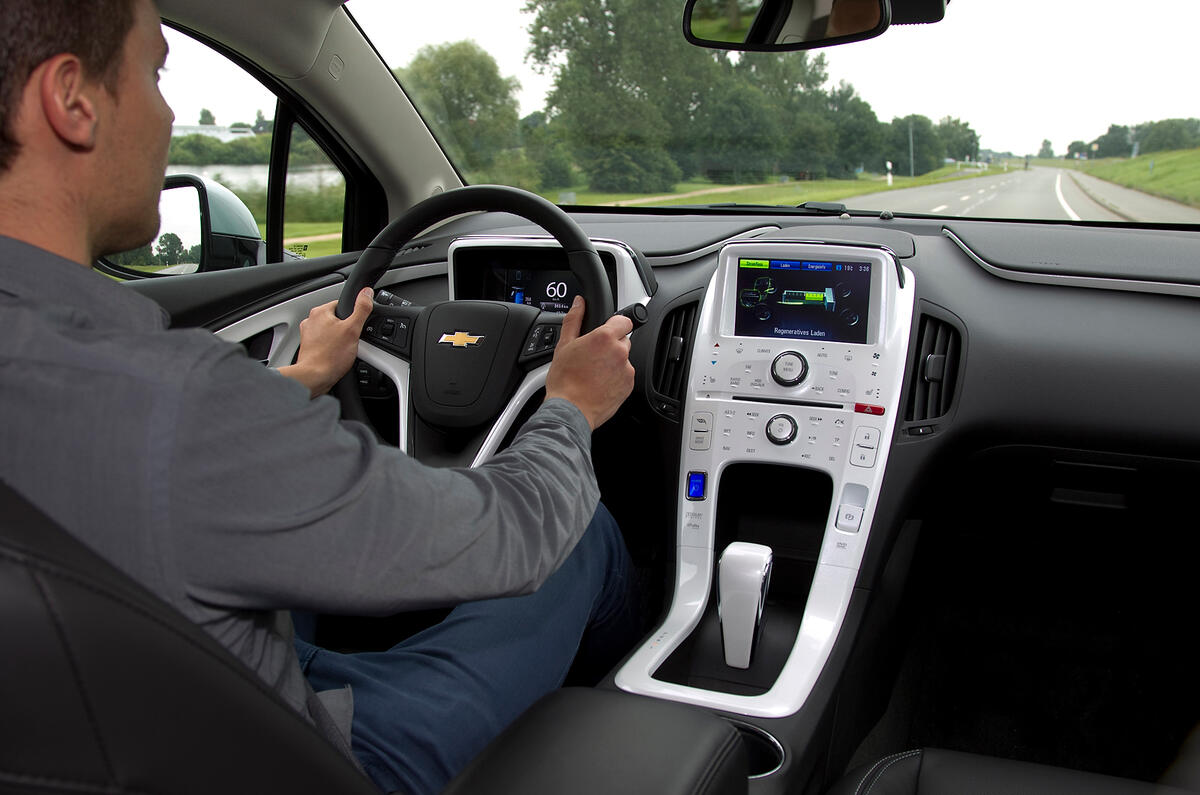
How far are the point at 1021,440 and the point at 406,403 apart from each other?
1.49 meters

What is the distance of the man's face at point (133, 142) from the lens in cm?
94

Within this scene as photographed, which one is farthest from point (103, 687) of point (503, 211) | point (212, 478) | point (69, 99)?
point (503, 211)

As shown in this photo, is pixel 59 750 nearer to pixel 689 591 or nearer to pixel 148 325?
pixel 148 325

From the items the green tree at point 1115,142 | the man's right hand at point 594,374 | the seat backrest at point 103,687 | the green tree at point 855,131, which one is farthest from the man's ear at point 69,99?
the green tree at point 1115,142

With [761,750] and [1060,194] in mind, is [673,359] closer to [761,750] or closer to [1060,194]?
[761,750]

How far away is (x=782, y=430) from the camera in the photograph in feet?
7.11

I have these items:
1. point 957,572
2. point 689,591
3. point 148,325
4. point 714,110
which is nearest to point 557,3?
point 714,110

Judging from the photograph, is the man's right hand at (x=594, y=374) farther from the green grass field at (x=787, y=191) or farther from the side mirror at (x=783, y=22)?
the green grass field at (x=787, y=191)

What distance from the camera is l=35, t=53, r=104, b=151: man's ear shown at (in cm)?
85

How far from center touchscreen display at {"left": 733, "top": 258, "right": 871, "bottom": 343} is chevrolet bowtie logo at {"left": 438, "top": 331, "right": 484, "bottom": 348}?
64 centimetres

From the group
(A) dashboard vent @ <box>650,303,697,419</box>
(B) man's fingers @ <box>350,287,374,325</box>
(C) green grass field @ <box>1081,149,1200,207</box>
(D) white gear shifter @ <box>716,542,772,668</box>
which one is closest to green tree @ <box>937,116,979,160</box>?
(C) green grass field @ <box>1081,149,1200,207</box>

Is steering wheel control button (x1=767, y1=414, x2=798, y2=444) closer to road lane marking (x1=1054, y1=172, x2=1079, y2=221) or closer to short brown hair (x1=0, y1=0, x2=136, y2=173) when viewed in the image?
road lane marking (x1=1054, y1=172, x2=1079, y2=221)

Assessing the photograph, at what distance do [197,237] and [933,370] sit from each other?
228 cm

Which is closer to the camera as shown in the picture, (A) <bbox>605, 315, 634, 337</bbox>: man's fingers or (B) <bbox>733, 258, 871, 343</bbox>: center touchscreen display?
(A) <bbox>605, 315, 634, 337</bbox>: man's fingers
